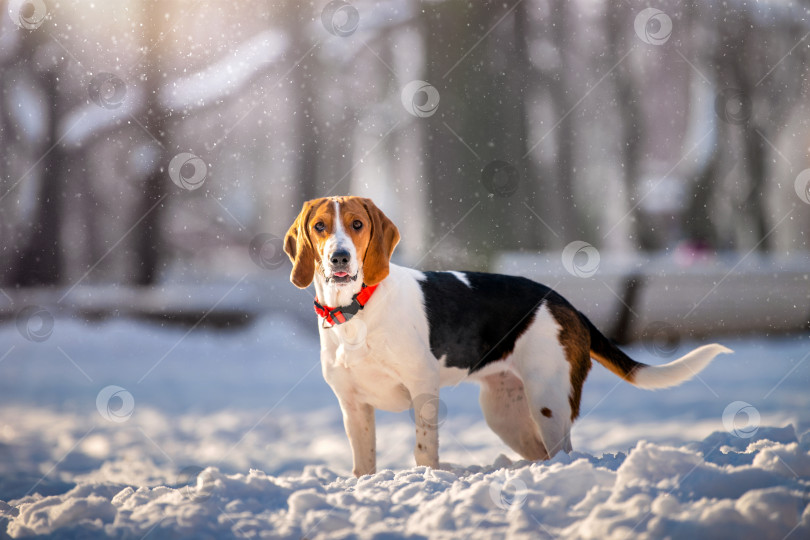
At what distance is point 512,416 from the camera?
3.90 m

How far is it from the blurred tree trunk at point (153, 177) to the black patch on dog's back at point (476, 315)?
17.3ft

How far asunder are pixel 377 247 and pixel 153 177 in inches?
221

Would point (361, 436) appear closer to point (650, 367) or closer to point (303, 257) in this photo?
point (303, 257)

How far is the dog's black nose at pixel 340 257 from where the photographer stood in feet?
9.73

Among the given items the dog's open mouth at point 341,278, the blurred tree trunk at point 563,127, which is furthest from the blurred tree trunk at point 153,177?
the dog's open mouth at point 341,278

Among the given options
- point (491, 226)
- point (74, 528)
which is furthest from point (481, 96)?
point (74, 528)

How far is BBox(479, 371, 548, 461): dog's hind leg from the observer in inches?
152

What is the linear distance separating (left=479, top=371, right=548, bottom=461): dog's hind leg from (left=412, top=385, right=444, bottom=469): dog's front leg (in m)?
0.65

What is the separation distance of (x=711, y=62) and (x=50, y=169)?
8.19 meters

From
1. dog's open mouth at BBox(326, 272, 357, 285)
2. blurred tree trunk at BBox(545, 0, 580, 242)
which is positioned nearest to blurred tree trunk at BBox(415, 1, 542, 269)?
blurred tree trunk at BBox(545, 0, 580, 242)

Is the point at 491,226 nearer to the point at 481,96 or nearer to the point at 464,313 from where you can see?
the point at 481,96

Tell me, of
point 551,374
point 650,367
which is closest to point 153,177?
point 551,374

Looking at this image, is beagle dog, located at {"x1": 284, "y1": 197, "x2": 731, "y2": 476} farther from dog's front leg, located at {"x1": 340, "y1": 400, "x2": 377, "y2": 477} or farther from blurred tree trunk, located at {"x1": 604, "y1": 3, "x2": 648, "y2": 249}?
blurred tree trunk, located at {"x1": 604, "y1": 3, "x2": 648, "y2": 249}

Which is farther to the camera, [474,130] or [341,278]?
[474,130]
